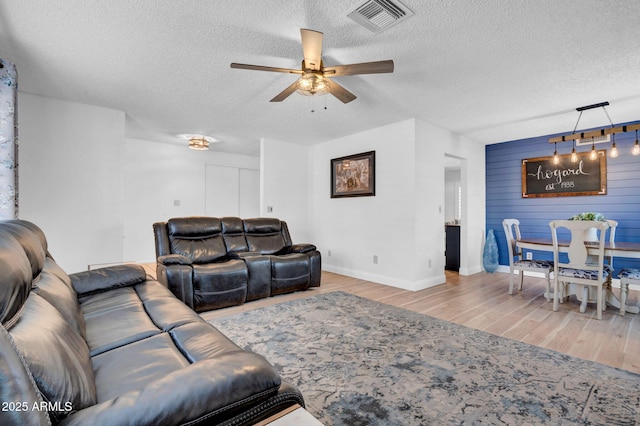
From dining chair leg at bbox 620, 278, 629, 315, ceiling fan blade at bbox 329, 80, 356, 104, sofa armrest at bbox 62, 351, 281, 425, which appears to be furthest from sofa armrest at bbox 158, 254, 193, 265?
dining chair leg at bbox 620, 278, 629, 315

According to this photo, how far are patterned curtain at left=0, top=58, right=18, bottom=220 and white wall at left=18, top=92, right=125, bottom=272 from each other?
78 cm

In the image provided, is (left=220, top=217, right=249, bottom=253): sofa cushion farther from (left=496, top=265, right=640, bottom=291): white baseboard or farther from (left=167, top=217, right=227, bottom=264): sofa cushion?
(left=496, top=265, right=640, bottom=291): white baseboard

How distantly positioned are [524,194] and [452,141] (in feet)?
5.55

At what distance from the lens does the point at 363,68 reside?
2227 millimetres

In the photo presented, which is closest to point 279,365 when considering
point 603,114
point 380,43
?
point 380,43

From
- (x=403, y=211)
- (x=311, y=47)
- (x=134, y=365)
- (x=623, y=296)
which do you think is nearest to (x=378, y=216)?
(x=403, y=211)

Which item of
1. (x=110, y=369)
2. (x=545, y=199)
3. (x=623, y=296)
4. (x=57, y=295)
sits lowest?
(x=623, y=296)

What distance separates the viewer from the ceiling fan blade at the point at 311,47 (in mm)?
1944

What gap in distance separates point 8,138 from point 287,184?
3760 mm

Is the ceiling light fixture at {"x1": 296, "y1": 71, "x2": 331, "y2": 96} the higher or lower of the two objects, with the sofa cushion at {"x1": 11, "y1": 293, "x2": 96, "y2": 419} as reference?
higher

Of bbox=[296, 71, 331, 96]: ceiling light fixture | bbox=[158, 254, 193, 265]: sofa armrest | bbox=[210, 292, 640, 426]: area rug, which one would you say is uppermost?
bbox=[296, 71, 331, 96]: ceiling light fixture

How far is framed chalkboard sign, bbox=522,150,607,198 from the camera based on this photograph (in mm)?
4434

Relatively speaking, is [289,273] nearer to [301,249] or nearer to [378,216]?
[301,249]

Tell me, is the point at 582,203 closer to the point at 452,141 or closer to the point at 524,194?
the point at 524,194
